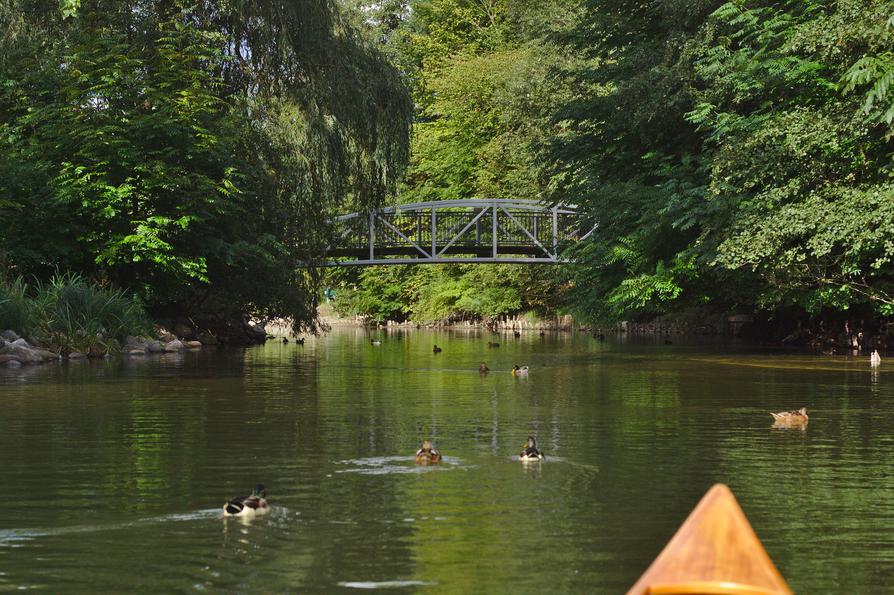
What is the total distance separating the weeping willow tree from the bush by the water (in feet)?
5.68

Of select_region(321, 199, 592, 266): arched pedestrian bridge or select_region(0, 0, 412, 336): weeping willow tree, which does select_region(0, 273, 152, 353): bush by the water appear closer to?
select_region(0, 0, 412, 336): weeping willow tree

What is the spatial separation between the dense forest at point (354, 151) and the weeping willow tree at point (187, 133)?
0.07 meters

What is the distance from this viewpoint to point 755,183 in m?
29.4

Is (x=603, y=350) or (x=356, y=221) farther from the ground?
(x=356, y=221)

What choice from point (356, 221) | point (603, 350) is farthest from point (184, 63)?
point (603, 350)

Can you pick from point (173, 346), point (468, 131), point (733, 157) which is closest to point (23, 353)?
point (173, 346)

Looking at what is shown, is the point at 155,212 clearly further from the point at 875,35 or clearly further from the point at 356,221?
the point at 875,35

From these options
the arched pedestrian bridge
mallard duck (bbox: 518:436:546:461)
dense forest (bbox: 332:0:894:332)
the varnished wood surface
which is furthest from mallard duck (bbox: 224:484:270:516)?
the arched pedestrian bridge

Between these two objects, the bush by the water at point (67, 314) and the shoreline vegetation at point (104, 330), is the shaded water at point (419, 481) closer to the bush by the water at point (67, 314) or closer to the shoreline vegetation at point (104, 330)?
the shoreline vegetation at point (104, 330)

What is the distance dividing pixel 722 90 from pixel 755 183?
8.88 ft

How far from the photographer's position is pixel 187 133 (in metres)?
33.3

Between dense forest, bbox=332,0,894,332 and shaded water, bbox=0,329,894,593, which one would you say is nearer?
shaded water, bbox=0,329,894,593

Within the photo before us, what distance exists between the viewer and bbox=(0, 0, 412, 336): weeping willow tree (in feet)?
105

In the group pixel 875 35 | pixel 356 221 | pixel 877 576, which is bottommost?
pixel 877 576
